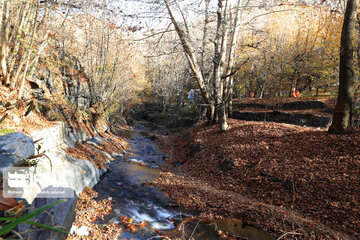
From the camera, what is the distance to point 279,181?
5.45 meters

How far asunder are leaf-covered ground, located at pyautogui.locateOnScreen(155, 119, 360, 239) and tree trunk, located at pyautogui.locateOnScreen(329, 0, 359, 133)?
57cm

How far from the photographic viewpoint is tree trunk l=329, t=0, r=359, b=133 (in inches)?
233

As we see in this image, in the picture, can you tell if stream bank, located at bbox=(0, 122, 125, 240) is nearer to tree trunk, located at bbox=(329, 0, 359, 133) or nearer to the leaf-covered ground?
the leaf-covered ground

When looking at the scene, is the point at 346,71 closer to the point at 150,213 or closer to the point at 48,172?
the point at 150,213

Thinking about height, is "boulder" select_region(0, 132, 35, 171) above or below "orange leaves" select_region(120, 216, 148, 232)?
above

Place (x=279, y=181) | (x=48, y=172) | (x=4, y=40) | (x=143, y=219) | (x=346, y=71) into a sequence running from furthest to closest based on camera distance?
(x=346, y=71) → (x=279, y=181) → (x=4, y=40) → (x=143, y=219) → (x=48, y=172)

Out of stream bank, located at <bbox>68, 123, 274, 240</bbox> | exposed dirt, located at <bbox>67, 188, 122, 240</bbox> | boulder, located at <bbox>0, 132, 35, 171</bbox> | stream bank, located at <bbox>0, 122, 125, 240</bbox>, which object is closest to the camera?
stream bank, located at <bbox>0, 122, 125, 240</bbox>

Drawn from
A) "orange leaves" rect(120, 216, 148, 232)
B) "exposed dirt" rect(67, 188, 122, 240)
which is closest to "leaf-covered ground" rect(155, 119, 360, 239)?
"orange leaves" rect(120, 216, 148, 232)

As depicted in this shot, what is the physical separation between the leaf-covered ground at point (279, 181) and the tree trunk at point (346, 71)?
567 millimetres

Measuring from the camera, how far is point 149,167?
8211 mm

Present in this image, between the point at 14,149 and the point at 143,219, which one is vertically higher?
the point at 14,149

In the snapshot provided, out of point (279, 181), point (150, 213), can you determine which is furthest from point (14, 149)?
point (279, 181)

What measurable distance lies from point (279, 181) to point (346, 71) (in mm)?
3942

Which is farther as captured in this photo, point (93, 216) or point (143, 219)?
point (143, 219)
